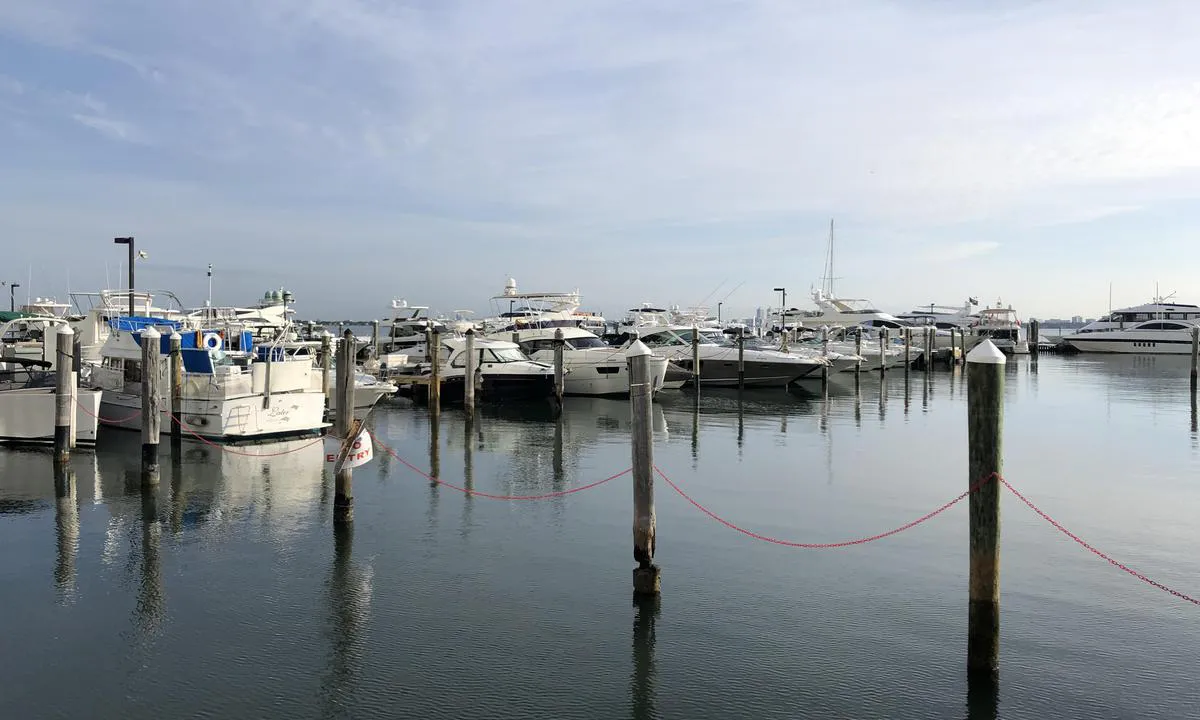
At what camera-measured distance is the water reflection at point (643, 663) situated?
7.43 meters

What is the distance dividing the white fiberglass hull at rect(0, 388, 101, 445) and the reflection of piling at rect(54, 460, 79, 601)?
214 cm

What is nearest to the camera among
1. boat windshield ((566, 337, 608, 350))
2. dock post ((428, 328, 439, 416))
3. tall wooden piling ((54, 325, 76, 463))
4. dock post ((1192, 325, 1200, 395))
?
tall wooden piling ((54, 325, 76, 463))

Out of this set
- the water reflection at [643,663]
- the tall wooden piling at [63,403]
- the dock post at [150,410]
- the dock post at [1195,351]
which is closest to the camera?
the water reflection at [643,663]

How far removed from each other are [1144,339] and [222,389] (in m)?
72.1

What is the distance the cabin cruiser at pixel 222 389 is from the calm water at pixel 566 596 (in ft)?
5.69

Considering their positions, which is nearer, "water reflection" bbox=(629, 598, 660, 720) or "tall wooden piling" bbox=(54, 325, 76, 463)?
"water reflection" bbox=(629, 598, 660, 720)

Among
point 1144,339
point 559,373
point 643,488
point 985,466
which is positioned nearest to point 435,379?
point 559,373

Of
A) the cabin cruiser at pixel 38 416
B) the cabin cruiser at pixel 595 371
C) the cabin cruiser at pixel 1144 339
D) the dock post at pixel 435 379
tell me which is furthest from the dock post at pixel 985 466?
the cabin cruiser at pixel 1144 339

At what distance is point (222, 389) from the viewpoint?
67.4 feet

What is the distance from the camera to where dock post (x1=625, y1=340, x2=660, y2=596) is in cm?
976

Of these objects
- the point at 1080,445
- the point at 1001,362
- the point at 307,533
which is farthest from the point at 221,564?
the point at 1080,445

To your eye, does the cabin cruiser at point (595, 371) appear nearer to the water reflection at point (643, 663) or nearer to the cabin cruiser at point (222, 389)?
the cabin cruiser at point (222, 389)

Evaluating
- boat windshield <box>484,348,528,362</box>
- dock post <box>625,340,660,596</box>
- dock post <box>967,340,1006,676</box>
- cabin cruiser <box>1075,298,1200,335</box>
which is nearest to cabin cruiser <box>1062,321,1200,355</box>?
cabin cruiser <box>1075,298,1200,335</box>

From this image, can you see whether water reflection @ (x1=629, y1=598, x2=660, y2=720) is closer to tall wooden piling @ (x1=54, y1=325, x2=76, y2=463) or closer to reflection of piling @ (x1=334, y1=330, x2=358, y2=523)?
reflection of piling @ (x1=334, y1=330, x2=358, y2=523)
